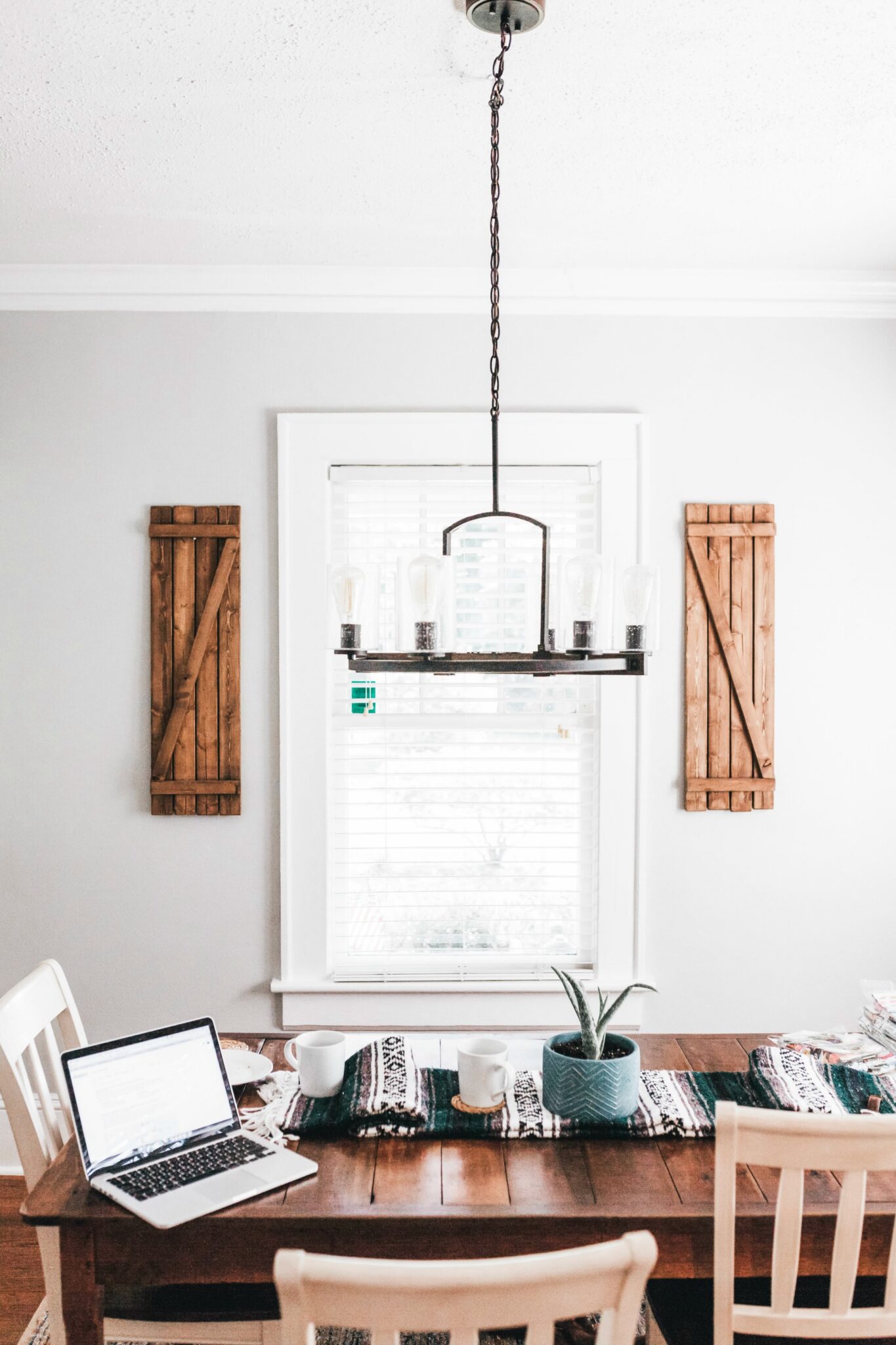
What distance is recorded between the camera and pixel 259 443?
10.1 ft

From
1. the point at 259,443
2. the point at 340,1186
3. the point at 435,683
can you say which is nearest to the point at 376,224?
the point at 259,443

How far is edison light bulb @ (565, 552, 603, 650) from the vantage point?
1855 mm

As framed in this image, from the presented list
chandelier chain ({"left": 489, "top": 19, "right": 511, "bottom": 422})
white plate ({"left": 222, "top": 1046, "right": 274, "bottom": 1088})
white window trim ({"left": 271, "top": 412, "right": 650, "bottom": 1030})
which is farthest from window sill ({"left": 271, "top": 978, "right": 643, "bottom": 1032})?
chandelier chain ({"left": 489, "top": 19, "right": 511, "bottom": 422})

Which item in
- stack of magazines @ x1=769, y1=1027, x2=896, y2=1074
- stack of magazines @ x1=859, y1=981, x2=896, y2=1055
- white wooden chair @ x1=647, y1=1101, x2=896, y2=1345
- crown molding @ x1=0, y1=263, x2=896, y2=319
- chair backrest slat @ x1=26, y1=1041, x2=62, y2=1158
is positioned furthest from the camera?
crown molding @ x1=0, y1=263, x2=896, y2=319

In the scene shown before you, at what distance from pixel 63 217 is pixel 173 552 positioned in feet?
3.15

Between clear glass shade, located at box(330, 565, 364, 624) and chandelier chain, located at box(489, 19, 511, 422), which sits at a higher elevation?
chandelier chain, located at box(489, 19, 511, 422)

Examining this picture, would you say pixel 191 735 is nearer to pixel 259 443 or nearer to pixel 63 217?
pixel 259 443

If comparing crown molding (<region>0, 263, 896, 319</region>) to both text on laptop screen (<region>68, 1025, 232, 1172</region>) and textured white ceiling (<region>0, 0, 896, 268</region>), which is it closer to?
textured white ceiling (<region>0, 0, 896, 268</region>)

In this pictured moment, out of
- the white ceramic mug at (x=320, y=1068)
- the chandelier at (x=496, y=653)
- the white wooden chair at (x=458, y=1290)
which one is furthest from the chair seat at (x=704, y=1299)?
the chandelier at (x=496, y=653)

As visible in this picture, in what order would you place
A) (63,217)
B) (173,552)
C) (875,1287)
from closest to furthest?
(875,1287)
(63,217)
(173,552)

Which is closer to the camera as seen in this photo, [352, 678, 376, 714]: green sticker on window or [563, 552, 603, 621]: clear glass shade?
[563, 552, 603, 621]: clear glass shade

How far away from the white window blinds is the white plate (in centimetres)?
98

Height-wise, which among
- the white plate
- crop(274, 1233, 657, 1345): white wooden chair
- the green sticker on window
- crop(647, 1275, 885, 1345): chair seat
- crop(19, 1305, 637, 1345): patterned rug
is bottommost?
crop(19, 1305, 637, 1345): patterned rug

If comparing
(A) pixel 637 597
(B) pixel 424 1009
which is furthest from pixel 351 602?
(B) pixel 424 1009
